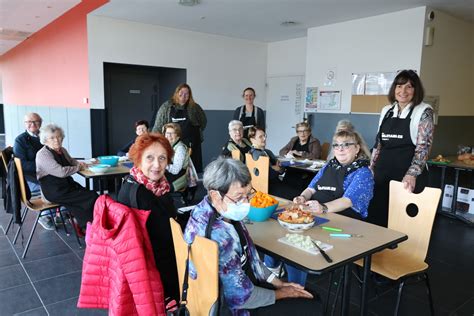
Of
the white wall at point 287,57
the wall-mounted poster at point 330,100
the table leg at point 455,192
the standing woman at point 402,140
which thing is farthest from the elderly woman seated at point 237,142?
the white wall at point 287,57

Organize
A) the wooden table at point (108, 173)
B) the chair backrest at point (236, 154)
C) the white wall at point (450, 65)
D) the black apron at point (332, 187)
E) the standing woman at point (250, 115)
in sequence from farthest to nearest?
the standing woman at point (250, 115), the white wall at point (450, 65), the chair backrest at point (236, 154), the wooden table at point (108, 173), the black apron at point (332, 187)

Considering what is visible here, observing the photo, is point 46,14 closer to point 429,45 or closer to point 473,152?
point 429,45

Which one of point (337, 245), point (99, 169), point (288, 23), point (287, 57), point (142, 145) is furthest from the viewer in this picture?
point (287, 57)

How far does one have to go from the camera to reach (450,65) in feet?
16.2

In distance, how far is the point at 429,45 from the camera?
14.7ft

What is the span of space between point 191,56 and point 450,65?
153 inches

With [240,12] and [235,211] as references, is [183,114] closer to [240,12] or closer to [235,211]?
[240,12]

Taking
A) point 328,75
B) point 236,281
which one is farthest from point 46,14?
point 236,281

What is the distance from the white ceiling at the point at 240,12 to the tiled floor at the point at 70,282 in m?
2.84

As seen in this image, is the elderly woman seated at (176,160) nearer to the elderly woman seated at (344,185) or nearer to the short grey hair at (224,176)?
the elderly woman seated at (344,185)

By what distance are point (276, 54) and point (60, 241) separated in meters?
5.11

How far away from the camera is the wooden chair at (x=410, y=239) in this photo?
1909mm

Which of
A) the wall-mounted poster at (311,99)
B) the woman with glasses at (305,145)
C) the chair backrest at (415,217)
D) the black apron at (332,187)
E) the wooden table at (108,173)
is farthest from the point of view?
the wall-mounted poster at (311,99)

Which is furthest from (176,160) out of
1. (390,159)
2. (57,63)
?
(57,63)
